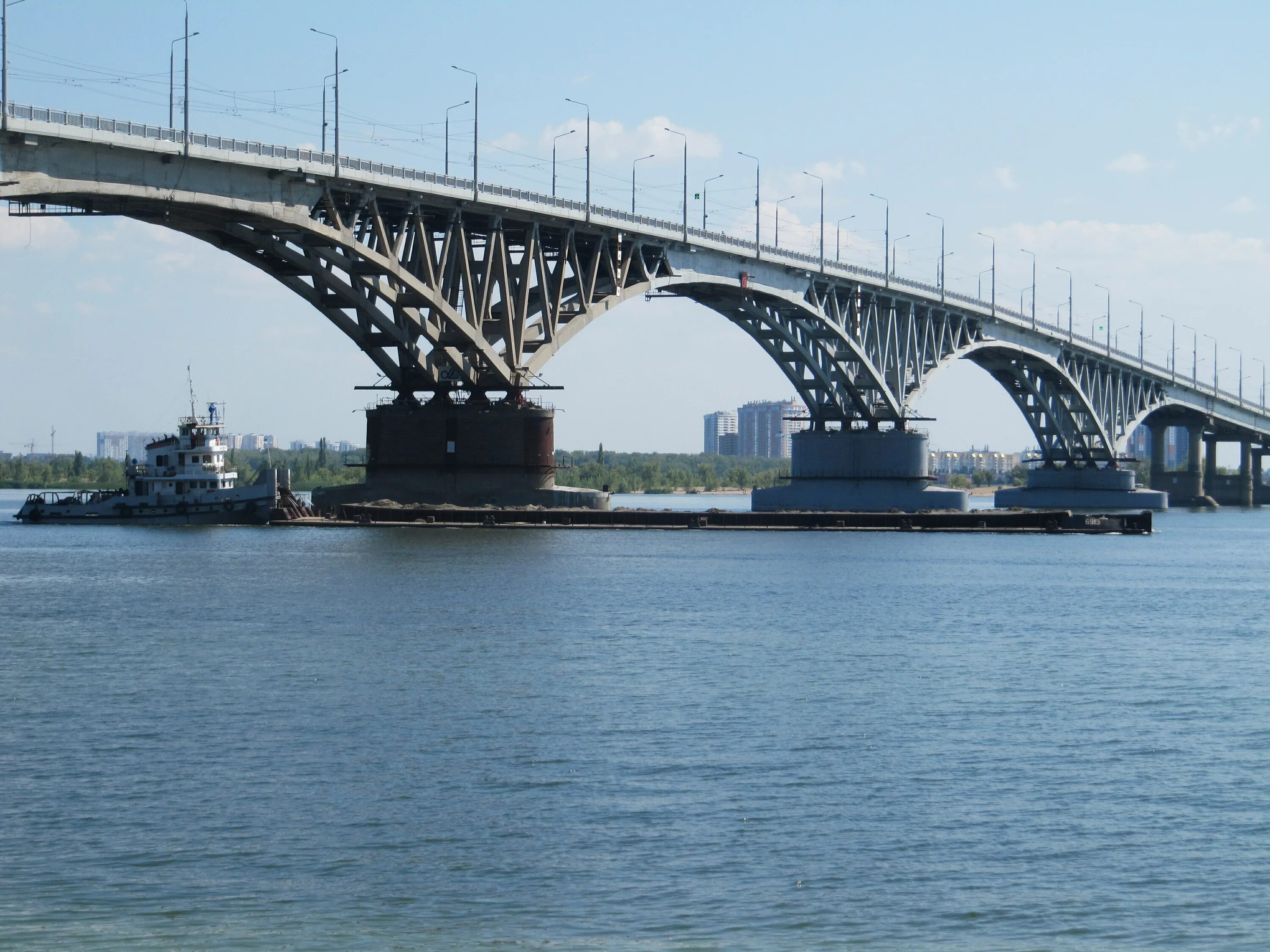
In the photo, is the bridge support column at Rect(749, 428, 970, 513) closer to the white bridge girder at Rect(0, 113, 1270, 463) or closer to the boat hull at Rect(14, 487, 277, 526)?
the white bridge girder at Rect(0, 113, 1270, 463)

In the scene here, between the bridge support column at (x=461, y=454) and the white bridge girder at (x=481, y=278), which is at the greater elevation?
the white bridge girder at (x=481, y=278)

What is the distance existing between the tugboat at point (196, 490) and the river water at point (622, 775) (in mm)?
39540

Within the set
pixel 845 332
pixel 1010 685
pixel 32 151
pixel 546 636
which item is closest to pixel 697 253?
pixel 845 332

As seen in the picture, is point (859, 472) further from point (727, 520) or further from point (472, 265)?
point (472, 265)

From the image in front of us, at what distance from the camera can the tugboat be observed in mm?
91188

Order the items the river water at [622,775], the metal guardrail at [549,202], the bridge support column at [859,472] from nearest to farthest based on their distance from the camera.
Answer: the river water at [622,775]
the metal guardrail at [549,202]
the bridge support column at [859,472]

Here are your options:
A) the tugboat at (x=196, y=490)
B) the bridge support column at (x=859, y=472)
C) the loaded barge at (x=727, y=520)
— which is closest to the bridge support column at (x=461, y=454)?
the loaded barge at (x=727, y=520)

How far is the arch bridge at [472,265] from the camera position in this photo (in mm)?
61719

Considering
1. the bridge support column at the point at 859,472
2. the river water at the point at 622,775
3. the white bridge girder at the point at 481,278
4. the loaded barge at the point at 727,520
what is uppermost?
the white bridge girder at the point at 481,278

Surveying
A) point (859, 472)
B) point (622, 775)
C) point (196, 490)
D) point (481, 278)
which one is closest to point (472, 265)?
point (481, 278)

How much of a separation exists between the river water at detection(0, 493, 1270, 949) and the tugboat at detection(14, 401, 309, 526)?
39.5 meters

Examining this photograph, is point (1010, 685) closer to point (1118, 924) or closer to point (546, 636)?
point (546, 636)

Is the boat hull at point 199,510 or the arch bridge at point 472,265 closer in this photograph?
the arch bridge at point 472,265

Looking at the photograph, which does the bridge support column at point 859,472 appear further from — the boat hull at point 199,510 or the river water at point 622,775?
the river water at point 622,775
